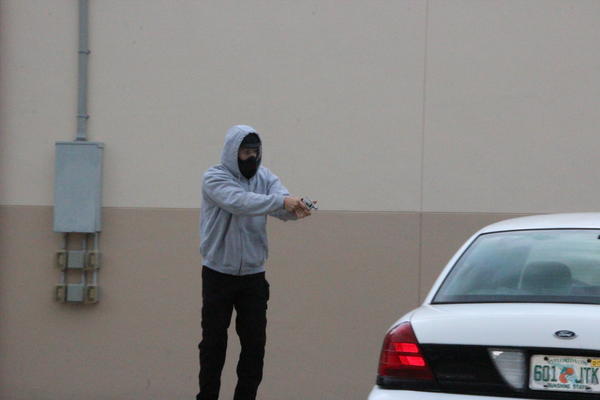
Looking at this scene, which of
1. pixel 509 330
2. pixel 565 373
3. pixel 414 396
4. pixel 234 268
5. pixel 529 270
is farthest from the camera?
pixel 234 268

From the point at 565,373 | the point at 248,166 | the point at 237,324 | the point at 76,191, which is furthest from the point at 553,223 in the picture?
the point at 76,191

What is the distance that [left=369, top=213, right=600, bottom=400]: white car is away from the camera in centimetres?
414

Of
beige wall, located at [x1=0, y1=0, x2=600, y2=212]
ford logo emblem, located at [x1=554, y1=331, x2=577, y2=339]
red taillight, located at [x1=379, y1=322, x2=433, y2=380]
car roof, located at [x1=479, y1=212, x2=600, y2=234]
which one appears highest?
beige wall, located at [x1=0, y1=0, x2=600, y2=212]

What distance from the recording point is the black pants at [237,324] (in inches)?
240

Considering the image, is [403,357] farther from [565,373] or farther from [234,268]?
[234,268]

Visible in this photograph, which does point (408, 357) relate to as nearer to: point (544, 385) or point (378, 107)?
point (544, 385)

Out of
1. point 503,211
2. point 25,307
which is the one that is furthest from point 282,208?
point 25,307

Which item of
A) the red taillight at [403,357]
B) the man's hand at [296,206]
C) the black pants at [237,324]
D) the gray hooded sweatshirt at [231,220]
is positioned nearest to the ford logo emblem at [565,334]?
the red taillight at [403,357]

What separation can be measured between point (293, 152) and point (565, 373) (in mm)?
4158

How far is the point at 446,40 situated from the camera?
796cm

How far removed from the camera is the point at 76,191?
7973 millimetres

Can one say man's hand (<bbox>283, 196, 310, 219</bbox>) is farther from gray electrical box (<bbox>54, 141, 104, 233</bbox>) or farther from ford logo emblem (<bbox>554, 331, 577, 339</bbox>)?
gray electrical box (<bbox>54, 141, 104, 233</bbox>)

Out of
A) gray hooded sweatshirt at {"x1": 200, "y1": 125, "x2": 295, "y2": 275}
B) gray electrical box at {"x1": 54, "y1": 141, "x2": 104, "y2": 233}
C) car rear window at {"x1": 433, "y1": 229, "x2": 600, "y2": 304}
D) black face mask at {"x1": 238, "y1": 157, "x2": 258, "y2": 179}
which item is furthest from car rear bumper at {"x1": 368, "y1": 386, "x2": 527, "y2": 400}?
gray electrical box at {"x1": 54, "y1": 141, "x2": 104, "y2": 233}

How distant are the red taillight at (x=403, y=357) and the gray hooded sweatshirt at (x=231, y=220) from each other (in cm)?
Answer: 156
